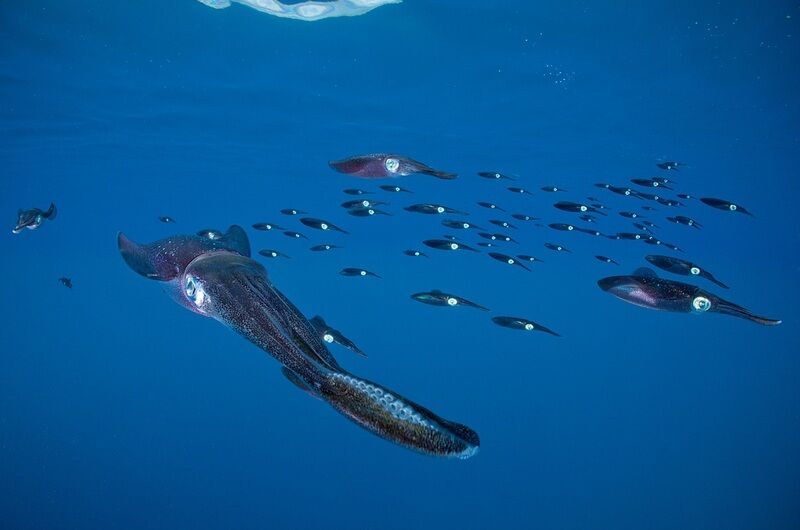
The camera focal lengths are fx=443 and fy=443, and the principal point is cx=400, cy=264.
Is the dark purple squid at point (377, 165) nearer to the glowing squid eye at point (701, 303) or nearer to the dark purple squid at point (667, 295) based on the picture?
the dark purple squid at point (667, 295)

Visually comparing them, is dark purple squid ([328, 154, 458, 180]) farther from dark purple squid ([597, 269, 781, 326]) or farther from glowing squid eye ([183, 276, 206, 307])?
glowing squid eye ([183, 276, 206, 307])

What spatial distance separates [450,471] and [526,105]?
1613 cm

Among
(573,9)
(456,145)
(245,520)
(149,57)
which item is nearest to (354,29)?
(573,9)

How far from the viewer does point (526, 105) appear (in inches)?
701

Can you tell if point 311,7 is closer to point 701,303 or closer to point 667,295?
point 667,295

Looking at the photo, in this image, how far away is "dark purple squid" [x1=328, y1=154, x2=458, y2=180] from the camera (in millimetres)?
3747

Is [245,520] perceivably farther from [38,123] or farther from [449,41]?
[38,123]

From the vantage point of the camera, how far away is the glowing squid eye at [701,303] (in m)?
2.84

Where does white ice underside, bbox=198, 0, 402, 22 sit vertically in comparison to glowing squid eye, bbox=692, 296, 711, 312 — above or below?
above

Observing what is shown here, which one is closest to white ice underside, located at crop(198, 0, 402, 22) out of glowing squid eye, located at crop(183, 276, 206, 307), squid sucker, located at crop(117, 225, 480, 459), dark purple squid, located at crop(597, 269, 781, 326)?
dark purple squid, located at crop(597, 269, 781, 326)

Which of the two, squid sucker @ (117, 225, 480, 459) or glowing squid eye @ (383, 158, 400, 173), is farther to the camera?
glowing squid eye @ (383, 158, 400, 173)

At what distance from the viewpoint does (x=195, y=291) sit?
6.41 feet

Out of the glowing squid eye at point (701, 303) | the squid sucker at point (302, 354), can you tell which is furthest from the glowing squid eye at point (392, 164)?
the glowing squid eye at point (701, 303)

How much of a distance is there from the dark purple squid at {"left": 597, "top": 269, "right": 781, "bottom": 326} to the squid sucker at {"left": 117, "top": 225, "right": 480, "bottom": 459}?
233cm
